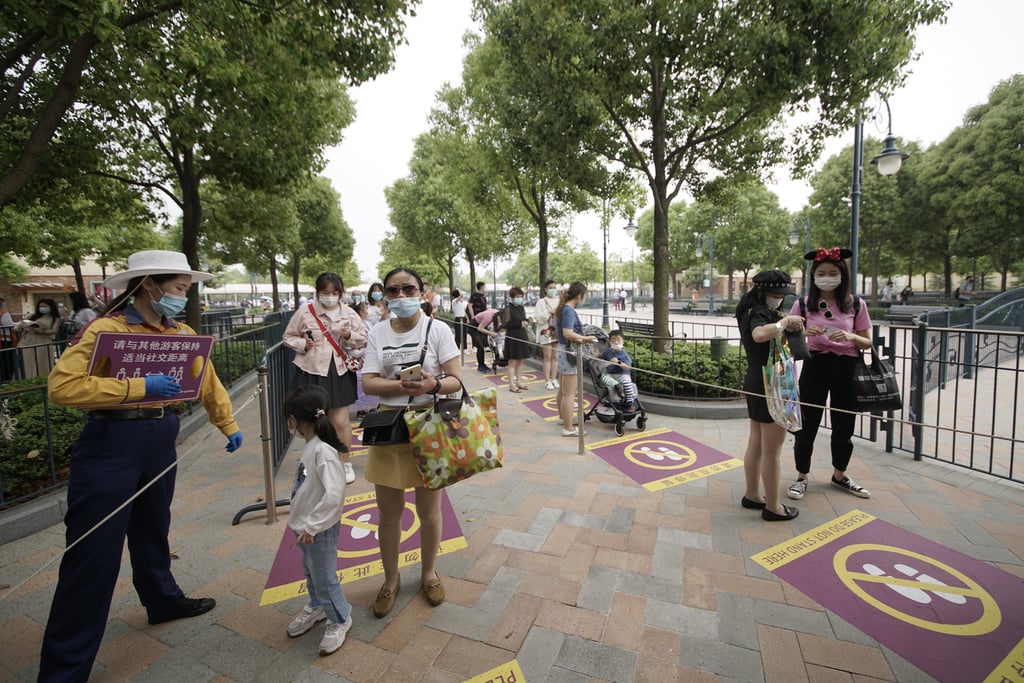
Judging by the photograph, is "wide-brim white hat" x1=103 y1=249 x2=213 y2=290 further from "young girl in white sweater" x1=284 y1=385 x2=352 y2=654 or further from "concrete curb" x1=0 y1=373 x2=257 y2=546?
"concrete curb" x1=0 y1=373 x2=257 y2=546

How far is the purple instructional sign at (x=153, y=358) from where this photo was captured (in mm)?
2078

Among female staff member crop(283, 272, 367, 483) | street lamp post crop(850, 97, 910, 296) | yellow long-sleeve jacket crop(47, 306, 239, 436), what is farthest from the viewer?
street lamp post crop(850, 97, 910, 296)

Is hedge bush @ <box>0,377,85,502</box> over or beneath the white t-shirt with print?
beneath

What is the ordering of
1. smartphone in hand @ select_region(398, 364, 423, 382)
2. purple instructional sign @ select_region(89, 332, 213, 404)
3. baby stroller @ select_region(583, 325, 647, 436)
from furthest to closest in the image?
baby stroller @ select_region(583, 325, 647, 436)
smartphone in hand @ select_region(398, 364, 423, 382)
purple instructional sign @ select_region(89, 332, 213, 404)

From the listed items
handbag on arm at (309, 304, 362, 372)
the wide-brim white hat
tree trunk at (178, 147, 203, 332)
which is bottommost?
handbag on arm at (309, 304, 362, 372)

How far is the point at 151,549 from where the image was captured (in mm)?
2527

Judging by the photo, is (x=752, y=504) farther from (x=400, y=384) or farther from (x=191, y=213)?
(x=191, y=213)

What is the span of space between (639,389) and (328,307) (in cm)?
490

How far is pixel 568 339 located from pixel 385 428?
11.6 feet

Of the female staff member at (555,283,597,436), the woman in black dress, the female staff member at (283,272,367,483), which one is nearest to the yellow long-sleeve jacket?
the female staff member at (283,272,367,483)

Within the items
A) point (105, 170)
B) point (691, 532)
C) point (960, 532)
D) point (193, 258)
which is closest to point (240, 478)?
point (691, 532)

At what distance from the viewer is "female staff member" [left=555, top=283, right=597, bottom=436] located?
550 centimetres

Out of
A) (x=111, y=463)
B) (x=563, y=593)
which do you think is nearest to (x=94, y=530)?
(x=111, y=463)

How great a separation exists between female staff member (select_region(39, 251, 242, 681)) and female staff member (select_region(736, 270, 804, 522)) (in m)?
3.65
